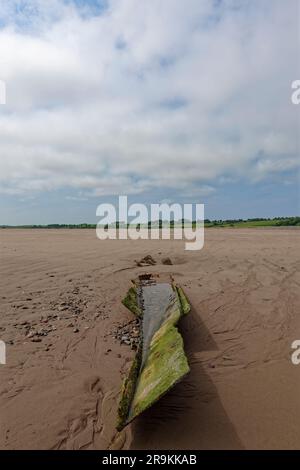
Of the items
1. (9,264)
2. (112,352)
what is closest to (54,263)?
(9,264)

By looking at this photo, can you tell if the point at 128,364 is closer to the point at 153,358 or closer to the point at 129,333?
the point at 153,358

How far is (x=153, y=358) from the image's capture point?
152 inches

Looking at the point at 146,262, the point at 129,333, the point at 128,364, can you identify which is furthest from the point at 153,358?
the point at 146,262

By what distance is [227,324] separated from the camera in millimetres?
6062

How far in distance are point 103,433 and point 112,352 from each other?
1742mm

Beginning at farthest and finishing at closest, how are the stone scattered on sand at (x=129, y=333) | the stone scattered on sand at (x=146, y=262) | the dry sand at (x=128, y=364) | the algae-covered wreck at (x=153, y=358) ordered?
the stone scattered on sand at (x=146, y=262), the stone scattered on sand at (x=129, y=333), the dry sand at (x=128, y=364), the algae-covered wreck at (x=153, y=358)

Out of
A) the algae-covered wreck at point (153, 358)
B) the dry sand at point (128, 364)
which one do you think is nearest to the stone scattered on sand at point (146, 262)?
the dry sand at point (128, 364)

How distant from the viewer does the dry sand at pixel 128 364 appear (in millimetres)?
3164

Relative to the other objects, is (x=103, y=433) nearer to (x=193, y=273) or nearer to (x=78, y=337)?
(x=78, y=337)

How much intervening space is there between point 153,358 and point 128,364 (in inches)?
32.8

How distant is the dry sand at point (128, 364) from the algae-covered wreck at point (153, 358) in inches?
12.5

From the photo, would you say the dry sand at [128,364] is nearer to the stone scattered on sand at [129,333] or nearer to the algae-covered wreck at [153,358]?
the stone scattered on sand at [129,333]

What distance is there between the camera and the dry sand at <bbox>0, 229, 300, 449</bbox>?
125 inches
